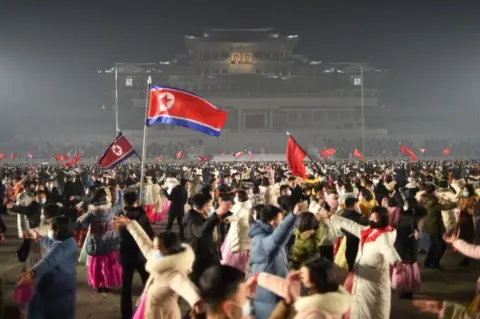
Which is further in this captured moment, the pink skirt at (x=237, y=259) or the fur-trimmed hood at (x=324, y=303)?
the pink skirt at (x=237, y=259)

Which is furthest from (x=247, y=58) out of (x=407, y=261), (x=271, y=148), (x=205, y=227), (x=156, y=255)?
(x=156, y=255)

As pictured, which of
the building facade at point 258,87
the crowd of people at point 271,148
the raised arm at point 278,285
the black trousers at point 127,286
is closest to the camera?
the raised arm at point 278,285

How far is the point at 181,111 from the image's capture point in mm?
8391

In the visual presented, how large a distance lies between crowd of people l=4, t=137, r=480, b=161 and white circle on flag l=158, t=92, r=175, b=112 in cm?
3922

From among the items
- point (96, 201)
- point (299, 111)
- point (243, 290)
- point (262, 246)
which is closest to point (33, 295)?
point (262, 246)

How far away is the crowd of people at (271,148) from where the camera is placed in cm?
4884

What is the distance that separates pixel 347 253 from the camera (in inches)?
306

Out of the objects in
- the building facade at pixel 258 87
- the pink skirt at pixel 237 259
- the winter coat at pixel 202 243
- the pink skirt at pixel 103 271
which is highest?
the building facade at pixel 258 87

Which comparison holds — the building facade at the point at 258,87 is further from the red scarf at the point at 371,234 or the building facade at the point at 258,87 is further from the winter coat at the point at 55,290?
the winter coat at the point at 55,290

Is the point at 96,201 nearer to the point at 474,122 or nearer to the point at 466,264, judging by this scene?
the point at 466,264

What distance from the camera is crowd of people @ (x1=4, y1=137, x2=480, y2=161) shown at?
48.8 m

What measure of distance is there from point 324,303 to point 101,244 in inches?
179

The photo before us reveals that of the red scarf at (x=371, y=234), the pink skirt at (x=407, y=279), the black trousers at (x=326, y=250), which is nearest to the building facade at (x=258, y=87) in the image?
the black trousers at (x=326, y=250)

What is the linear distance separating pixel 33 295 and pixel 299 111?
53.4m
